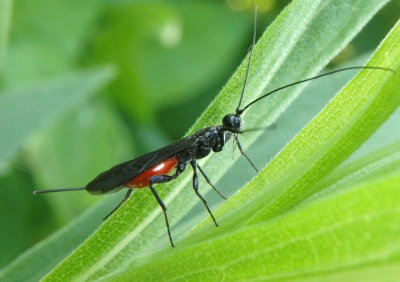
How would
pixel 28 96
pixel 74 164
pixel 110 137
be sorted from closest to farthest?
pixel 28 96 < pixel 74 164 < pixel 110 137

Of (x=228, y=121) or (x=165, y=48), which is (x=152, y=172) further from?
(x=165, y=48)

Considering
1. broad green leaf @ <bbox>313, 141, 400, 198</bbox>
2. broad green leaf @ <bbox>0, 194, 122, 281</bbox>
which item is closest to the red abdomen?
broad green leaf @ <bbox>0, 194, 122, 281</bbox>

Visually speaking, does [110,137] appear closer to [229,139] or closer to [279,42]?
[229,139]

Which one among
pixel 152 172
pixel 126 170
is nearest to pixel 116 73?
pixel 126 170

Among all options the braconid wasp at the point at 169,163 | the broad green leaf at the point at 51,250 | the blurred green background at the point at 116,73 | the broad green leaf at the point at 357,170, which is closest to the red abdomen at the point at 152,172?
the braconid wasp at the point at 169,163

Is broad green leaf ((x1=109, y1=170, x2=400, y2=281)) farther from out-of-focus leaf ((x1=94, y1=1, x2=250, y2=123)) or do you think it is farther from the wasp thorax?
out-of-focus leaf ((x1=94, y1=1, x2=250, y2=123))

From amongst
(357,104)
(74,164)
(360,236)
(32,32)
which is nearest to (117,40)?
(32,32)

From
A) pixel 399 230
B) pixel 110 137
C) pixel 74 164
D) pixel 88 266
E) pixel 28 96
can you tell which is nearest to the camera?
pixel 399 230
